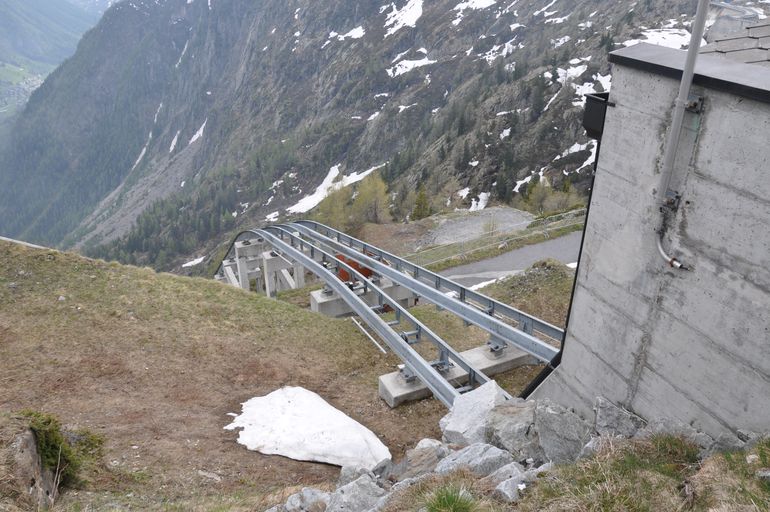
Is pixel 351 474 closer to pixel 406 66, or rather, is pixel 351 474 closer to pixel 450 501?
pixel 450 501

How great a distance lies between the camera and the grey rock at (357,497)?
6168 millimetres

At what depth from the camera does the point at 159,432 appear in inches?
409

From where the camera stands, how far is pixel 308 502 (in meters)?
6.75

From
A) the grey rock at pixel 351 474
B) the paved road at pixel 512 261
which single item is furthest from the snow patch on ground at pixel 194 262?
the grey rock at pixel 351 474

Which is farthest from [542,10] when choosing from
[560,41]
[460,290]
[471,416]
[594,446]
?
[594,446]

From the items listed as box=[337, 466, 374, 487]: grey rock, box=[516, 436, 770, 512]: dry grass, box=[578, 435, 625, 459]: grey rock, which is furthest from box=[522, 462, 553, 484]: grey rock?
box=[337, 466, 374, 487]: grey rock

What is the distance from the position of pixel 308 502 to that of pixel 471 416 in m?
2.66

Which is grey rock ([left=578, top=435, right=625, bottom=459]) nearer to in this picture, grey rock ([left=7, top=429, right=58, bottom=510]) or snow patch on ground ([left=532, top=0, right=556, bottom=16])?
grey rock ([left=7, top=429, right=58, bottom=510])

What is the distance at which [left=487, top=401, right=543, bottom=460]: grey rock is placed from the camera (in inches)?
254

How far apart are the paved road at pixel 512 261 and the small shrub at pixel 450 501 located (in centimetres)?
2073

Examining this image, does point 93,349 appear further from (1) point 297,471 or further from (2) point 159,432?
(1) point 297,471

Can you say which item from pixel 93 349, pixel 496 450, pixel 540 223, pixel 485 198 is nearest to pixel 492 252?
pixel 540 223

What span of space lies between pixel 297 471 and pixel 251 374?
13.8 feet

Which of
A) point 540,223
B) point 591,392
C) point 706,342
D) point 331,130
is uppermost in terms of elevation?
point 706,342
